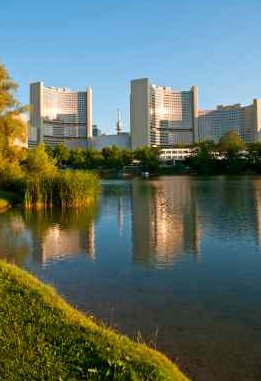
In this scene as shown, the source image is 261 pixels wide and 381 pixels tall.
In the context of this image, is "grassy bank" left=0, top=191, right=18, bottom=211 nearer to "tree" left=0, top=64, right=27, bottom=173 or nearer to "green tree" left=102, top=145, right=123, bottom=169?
"tree" left=0, top=64, right=27, bottom=173

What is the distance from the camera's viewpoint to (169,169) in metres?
169

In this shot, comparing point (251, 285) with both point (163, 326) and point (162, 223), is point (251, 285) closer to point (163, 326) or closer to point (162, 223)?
point (163, 326)

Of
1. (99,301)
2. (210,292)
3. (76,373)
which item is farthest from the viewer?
(210,292)

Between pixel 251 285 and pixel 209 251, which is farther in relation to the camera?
pixel 209 251

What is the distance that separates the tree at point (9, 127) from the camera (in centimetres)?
4484

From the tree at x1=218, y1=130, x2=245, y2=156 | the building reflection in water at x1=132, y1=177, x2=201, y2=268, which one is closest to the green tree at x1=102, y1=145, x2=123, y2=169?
the tree at x1=218, y1=130, x2=245, y2=156

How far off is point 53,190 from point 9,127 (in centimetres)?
704

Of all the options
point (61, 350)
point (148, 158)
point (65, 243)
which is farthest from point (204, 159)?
point (61, 350)

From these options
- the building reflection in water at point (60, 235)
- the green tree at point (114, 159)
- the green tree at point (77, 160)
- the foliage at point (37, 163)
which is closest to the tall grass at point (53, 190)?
the building reflection in water at point (60, 235)

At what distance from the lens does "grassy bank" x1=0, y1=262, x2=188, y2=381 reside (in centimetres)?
715

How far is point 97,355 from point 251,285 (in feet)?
32.9

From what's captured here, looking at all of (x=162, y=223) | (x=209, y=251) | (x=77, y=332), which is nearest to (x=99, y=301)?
(x=77, y=332)

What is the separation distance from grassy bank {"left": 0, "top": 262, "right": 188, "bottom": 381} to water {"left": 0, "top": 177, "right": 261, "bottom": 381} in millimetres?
2225

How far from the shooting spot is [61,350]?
25.5ft
